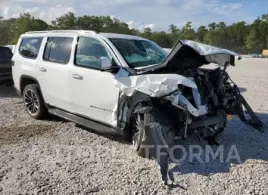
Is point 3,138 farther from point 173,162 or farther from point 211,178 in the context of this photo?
point 211,178

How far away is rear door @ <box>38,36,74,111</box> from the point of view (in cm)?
572

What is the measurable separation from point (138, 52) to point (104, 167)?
86.0 inches

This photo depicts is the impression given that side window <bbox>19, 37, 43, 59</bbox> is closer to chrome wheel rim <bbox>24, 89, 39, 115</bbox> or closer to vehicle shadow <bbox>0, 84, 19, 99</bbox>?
chrome wheel rim <bbox>24, 89, 39, 115</bbox>

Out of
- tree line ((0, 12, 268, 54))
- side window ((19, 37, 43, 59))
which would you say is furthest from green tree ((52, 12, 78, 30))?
side window ((19, 37, 43, 59))

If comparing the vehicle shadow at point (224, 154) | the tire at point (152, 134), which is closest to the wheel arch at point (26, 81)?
the tire at point (152, 134)

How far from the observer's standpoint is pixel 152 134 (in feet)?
13.8

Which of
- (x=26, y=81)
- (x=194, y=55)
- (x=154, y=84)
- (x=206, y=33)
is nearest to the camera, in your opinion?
(x=154, y=84)

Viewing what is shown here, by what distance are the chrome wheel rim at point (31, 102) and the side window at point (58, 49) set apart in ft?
3.21

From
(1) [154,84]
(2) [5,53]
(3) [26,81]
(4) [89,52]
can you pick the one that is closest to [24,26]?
(2) [5,53]

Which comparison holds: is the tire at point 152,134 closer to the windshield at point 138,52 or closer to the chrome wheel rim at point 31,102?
the windshield at point 138,52

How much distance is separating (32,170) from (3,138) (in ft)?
5.52

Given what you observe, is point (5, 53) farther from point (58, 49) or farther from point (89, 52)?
point (89, 52)

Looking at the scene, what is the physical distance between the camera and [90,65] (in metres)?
5.26

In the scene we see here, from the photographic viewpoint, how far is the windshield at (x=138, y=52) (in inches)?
201
